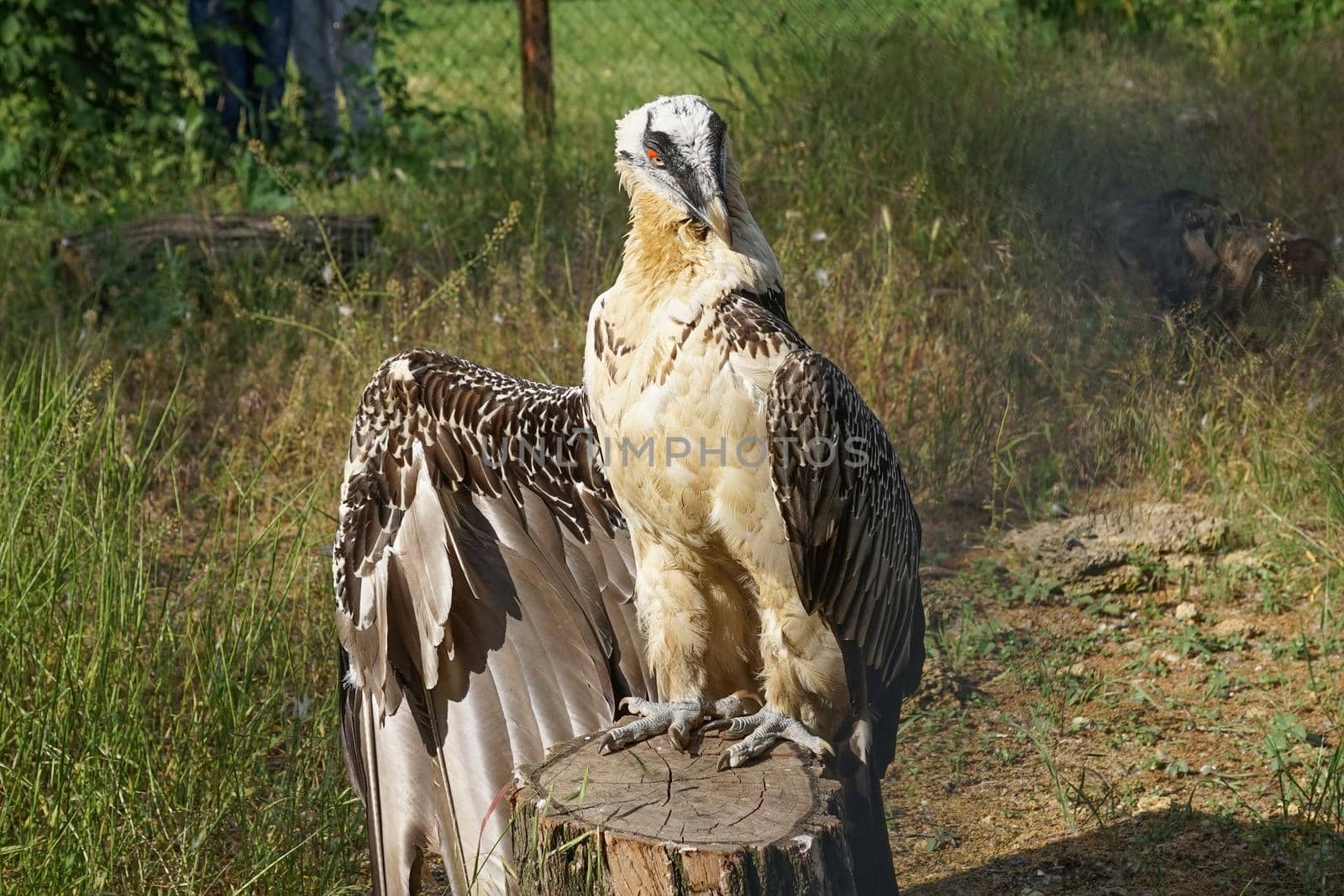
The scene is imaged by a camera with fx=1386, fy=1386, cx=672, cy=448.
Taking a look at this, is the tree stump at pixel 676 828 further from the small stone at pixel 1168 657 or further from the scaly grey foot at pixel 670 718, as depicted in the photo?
the small stone at pixel 1168 657

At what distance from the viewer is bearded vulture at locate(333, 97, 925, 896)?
2707mm

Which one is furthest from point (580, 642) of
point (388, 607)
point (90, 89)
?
point (90, 89)

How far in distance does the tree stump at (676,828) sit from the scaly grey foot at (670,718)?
6 centimetres

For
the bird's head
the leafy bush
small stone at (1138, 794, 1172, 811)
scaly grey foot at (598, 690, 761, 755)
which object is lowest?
small stone at (1138, 794, 1172, 811)

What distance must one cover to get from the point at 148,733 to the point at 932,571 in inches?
103

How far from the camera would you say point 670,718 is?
9.26 feet

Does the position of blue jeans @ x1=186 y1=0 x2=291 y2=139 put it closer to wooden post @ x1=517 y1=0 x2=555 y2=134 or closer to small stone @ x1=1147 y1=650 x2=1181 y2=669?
wooden post @ x1=517 y1=0 x2=555 y2=134

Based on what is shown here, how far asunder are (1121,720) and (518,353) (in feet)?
8.24

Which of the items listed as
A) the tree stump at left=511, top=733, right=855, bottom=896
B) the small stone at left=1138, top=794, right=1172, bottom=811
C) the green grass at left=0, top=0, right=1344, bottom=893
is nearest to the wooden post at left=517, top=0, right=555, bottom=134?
the green grass at left=0, top=0, right=1344, bottom=893

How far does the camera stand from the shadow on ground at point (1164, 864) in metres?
3.19

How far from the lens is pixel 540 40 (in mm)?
7160

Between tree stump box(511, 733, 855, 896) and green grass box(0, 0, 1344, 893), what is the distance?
0.72m

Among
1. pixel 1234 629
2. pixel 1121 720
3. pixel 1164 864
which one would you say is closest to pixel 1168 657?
pixel 1234 629

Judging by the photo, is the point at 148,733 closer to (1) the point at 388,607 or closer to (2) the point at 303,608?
(1) the point at 388,607
